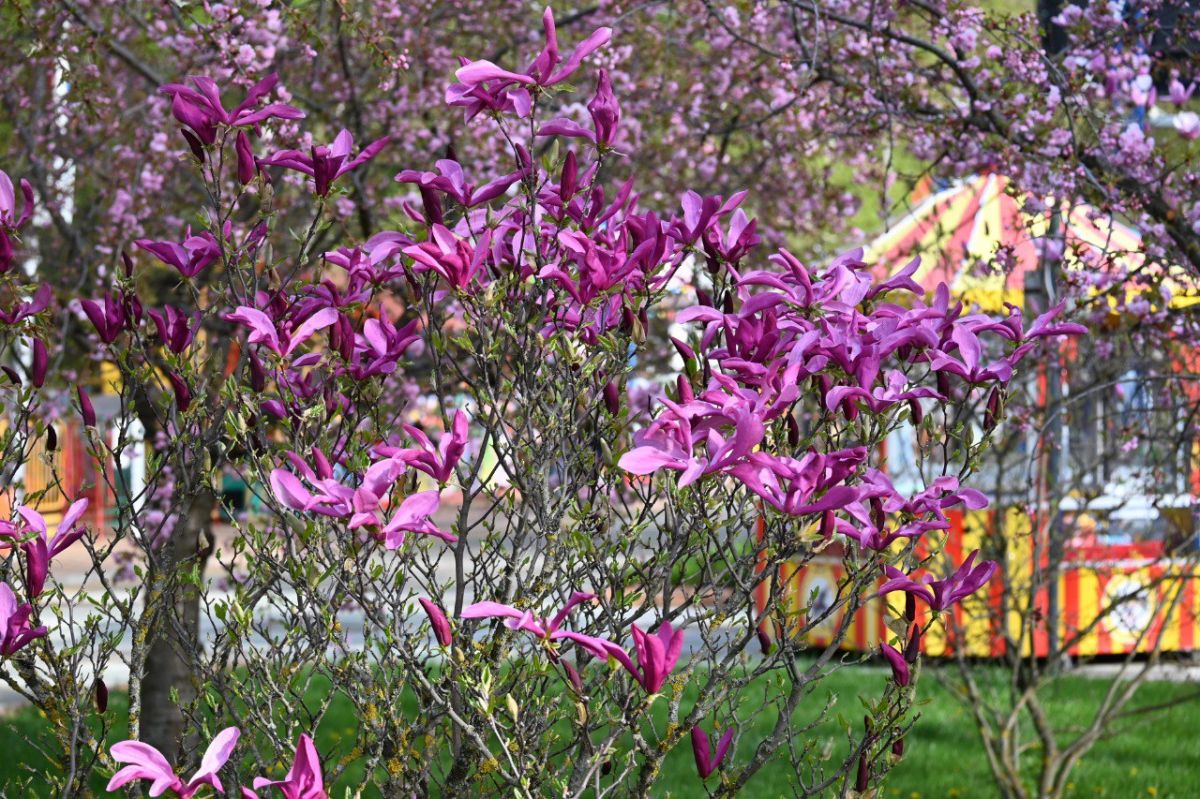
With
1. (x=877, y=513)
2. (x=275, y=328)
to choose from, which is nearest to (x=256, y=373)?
(x=275, y=328)

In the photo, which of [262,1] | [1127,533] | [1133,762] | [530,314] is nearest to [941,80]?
[262,1]

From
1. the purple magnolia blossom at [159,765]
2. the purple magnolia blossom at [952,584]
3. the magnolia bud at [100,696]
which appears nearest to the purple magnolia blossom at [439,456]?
the purple magnolia blossom at [159,765]

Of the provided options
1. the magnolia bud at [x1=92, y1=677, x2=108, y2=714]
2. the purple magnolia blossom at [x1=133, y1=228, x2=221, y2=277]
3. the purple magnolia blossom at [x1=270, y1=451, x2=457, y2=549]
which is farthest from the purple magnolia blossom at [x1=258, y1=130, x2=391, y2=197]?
the magnolia bud at [x1=92, y1=677, x2=108, y2=714]

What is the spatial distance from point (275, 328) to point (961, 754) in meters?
6.01

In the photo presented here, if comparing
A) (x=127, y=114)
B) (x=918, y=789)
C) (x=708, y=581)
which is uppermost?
(x=127, y=114)

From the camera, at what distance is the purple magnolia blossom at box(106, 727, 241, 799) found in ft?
5.34

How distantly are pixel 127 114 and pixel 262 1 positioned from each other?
3637 millimetres

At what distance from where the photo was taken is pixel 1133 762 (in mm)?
7105

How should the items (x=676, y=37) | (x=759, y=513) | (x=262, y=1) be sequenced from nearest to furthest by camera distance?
(x=759, y=513), (x=262, y=1), (x=676, y=37)

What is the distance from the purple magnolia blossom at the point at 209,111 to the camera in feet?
7.12

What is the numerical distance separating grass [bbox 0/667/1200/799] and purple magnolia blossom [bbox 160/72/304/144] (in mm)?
3910

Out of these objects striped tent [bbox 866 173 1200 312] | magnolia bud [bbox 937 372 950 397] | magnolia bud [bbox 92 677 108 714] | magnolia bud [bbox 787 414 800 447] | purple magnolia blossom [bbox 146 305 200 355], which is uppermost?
striped tent [bbox 866 173 1200 312]

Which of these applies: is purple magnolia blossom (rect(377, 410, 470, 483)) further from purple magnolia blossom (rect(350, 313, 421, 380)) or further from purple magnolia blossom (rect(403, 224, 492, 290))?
purple magnolia blossom (rect(350, 313, 421, 380))

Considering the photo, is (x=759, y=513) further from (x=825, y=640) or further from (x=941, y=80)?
(x=825, y=640)
